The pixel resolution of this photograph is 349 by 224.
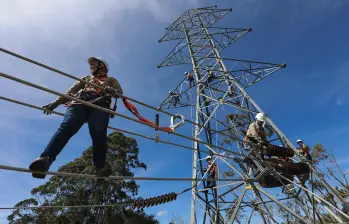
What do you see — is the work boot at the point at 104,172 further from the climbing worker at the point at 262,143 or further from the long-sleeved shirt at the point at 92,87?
the climbing worker at the point at 262,143

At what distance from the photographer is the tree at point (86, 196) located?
19.0m

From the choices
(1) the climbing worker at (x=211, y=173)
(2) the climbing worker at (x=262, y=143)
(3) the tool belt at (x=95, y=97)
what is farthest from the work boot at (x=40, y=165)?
(1) the climbing worker at (x=211, y=173)

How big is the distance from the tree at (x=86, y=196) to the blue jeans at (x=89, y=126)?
17.3 m

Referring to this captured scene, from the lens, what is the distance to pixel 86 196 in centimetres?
2023

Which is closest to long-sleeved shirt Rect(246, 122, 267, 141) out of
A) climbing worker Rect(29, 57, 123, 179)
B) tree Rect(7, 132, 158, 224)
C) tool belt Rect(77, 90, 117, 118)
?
climbing worker Rect(29, 57, 123, 179)

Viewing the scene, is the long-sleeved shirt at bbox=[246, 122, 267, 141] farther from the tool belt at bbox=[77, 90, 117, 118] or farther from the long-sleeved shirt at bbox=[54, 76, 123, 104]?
the tool belt at bbox=[77, 90, 117, 118]

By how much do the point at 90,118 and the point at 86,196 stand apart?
1917 cm

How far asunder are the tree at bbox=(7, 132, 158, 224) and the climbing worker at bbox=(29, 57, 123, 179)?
56.3 feet

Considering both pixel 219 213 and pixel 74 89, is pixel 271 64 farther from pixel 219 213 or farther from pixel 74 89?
pixel 74 89

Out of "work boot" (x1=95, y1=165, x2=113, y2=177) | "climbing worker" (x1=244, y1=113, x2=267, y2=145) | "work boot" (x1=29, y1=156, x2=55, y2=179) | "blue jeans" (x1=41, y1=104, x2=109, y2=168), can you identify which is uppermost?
"climbing worker" (x1=244, y1=113, x2=267, y2=145)

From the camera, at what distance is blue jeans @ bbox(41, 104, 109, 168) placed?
8.88 feet

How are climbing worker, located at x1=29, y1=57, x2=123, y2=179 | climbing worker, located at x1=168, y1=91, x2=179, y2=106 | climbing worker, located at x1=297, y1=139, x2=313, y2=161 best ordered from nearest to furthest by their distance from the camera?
climbing worker, located at x1=29, y1=57, x2=123, y2=179
climbing worker, located at x1=297, y1=139, x2=313, y2=161
climbing worker, located at x1=168, y1=91, x2=179, y2=106

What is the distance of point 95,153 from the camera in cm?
313

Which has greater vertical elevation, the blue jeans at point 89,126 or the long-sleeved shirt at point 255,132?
the long-sleeved shirt at point 255,132
